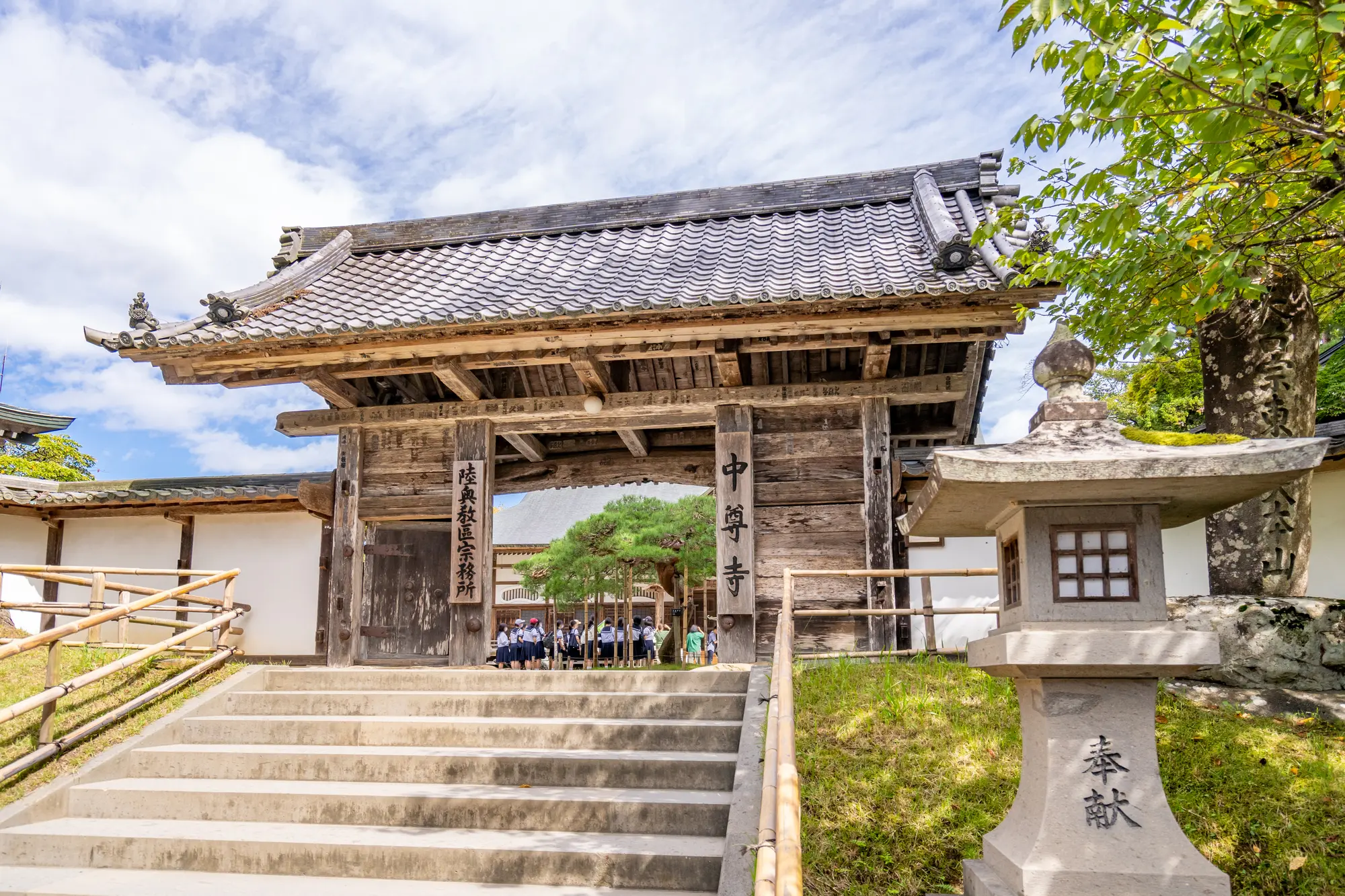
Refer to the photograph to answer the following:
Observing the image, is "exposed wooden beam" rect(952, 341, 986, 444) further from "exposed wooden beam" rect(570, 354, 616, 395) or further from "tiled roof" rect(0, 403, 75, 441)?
"tiled roof" rect(0, 403, 75, 441)

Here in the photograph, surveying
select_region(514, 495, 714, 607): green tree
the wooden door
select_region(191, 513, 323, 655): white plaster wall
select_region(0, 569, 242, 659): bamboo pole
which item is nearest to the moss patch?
select_region(0, 569, 242, 659): bamboo pole

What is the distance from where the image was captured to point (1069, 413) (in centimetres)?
448

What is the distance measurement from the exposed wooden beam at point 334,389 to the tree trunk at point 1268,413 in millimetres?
8334

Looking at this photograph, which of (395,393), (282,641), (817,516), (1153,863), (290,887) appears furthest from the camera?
(282,641)

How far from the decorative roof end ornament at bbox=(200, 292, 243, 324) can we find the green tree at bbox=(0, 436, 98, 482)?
55.1ft

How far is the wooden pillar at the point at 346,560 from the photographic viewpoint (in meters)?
9.78

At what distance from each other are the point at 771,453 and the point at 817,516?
80 cm

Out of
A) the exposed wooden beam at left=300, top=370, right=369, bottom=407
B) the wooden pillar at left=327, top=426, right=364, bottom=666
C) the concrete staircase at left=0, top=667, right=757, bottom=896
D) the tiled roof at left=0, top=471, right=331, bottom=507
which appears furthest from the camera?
the tiled roof at left=0, top=471, right=331, bottom=507

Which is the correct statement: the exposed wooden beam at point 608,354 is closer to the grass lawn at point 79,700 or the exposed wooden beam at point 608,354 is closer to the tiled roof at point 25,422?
the grass lawn at point 79,700

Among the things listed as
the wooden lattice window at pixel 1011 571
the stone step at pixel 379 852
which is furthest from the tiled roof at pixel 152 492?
the wooden lattice window at pixel 1011 571

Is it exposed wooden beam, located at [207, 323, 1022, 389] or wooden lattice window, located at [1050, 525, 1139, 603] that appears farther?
exposed wooden beam, located at [207, 323, 1022, 389]

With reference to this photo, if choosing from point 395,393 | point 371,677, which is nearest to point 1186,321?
point 371,677

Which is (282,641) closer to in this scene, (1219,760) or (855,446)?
(855,446)

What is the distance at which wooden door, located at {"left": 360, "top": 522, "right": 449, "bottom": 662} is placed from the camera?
10.7 metres
